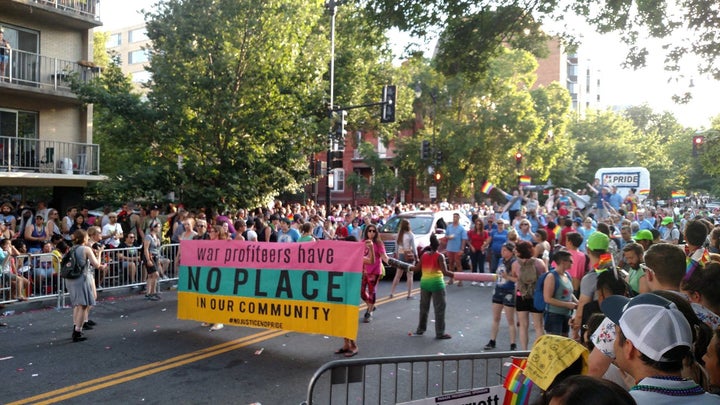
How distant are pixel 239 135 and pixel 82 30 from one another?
9105 mm

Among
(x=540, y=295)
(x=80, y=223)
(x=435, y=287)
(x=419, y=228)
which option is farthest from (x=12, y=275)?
(x=419, y=228)

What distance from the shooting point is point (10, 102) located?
20.3 meters

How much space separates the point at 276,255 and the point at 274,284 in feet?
1.42

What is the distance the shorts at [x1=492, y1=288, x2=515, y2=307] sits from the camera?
8.36m

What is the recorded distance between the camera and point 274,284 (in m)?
8.35

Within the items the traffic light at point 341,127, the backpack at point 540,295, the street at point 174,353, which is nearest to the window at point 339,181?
the traffic light at point 341,127

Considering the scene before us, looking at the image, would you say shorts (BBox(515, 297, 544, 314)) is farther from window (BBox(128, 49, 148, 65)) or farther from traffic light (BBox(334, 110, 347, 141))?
window (BBox(128, 49, 148, 65))

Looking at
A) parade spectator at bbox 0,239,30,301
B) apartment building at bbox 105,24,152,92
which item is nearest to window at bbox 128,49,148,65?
apartment building at bbox 105,24,152,92

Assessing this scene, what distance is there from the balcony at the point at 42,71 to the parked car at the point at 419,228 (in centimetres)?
1274

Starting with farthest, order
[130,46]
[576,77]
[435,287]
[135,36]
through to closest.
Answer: [576,77], [130,46], [135,36], [435,287]

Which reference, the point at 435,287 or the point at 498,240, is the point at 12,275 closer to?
the point at 435,287

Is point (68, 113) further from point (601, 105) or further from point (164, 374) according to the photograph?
point (601, 105)

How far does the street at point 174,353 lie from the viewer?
6566mm

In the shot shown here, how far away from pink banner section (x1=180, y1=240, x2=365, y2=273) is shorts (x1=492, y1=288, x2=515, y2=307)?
2.21 m
